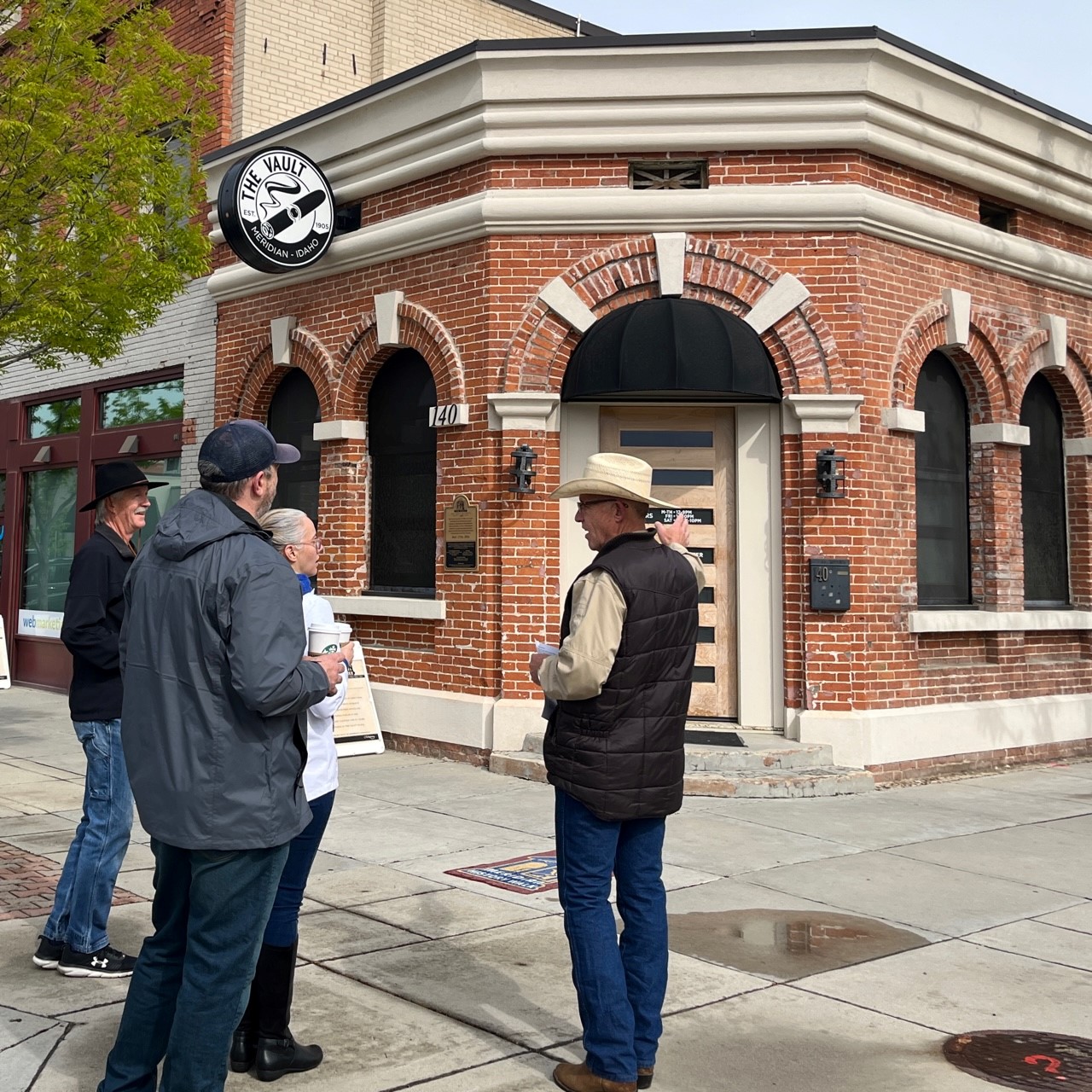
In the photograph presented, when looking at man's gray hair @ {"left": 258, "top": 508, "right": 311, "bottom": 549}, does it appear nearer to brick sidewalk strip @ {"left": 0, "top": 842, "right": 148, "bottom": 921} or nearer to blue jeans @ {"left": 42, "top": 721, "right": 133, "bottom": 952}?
blue jeans @ {"left": 42, "top": 721, "right": 133, "bottom": 952}

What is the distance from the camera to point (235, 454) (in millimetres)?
3385

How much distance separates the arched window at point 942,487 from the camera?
10.9 meters

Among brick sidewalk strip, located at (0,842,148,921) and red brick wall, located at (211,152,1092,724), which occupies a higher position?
red brick wall, located at (211,152,1092,724)

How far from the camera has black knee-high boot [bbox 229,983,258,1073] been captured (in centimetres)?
382

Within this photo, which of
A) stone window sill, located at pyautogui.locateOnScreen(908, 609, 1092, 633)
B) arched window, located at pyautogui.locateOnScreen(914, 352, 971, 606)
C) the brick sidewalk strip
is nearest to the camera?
the brick sidewalk strip

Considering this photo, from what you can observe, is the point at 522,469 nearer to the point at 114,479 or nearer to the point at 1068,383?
the point at 114,479

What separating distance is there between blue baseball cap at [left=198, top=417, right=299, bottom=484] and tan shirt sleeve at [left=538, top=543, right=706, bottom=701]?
113cm

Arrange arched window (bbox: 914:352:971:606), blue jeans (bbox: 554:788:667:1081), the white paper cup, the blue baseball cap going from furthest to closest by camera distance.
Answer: arched window (bbox: 914:352:971:606) < blue jeans (bbox: 554:788:667:1081) < the white paper cup < the blue baseball cap

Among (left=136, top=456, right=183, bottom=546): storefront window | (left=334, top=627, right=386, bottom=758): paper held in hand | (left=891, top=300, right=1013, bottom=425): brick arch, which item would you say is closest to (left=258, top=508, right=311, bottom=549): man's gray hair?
(left=334, top=627, right=386, bottom=758): paper held in hand

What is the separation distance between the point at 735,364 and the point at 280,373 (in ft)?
17.4

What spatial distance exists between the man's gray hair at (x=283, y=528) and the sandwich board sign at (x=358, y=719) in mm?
6663

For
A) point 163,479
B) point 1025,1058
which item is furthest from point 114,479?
point 163,479

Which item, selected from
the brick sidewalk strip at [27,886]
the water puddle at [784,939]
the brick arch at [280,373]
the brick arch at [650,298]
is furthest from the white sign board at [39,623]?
the water puddle at [784,939]

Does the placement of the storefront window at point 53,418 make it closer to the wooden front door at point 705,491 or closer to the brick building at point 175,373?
the brick building at point 175,373
